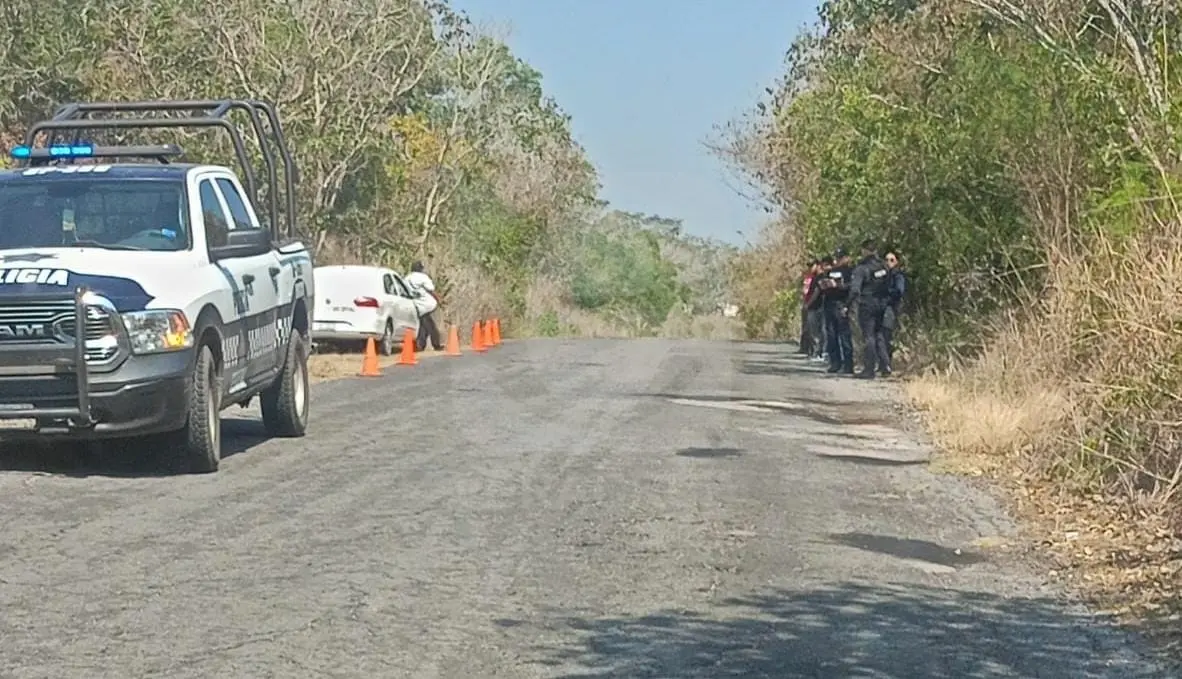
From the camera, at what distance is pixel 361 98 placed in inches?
1430

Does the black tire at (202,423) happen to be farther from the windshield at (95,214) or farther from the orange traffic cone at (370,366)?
the orange traffic cone at (370,366)

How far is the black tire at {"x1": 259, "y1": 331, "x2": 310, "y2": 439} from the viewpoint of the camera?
14570mm

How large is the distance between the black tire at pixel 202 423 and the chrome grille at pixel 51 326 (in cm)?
70

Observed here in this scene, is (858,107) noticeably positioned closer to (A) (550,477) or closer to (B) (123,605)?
(A) (550,477)

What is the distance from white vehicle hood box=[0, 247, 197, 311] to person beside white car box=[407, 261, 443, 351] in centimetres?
1902

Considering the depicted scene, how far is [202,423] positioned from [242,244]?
1.41m

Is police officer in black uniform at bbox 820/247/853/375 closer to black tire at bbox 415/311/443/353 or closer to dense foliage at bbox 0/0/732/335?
black tire at bbox 415/311/443/353

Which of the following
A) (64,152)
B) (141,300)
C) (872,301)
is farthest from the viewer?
(872,301)

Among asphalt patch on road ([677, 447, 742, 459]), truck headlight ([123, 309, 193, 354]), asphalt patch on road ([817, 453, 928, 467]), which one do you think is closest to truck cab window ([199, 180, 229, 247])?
truck headlight ([123, 309, 193, 354])

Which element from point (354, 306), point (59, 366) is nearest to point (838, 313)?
point (354, 306)

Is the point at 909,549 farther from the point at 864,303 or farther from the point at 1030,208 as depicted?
the point at 864,303

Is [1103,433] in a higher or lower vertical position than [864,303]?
lower

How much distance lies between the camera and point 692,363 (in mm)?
27531

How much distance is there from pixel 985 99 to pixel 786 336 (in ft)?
85.9
